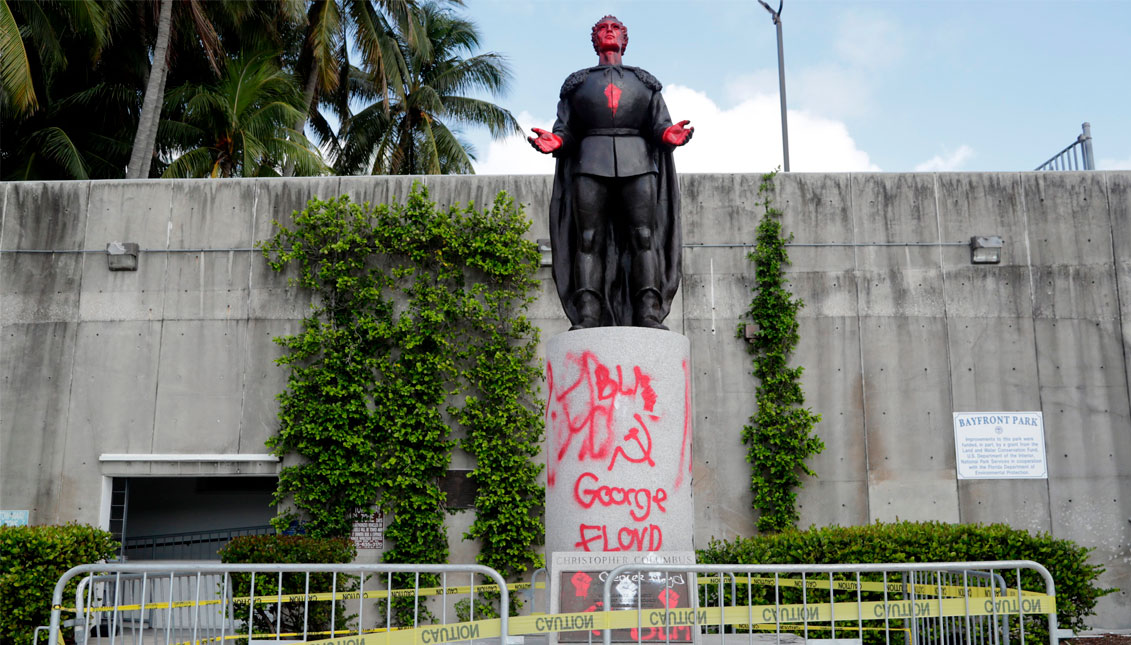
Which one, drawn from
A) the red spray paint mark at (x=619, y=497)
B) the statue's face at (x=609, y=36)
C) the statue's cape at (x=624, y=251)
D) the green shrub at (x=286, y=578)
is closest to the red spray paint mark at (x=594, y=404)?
the red spray paint mark at (x=619, y=497)

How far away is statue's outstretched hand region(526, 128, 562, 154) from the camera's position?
7.09 meters

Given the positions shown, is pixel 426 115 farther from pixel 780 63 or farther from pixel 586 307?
pixel 586 307

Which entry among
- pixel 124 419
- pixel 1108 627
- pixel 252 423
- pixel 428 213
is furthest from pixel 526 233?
pixel 1108 627

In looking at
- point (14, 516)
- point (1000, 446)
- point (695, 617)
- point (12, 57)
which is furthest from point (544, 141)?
point (12, 57)

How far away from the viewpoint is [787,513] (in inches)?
473

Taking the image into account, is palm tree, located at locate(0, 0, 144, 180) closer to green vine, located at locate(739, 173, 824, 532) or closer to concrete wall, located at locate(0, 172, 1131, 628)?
concrete wall, located at locate(0, 172, 1131, 628)

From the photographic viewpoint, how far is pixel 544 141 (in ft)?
23.3

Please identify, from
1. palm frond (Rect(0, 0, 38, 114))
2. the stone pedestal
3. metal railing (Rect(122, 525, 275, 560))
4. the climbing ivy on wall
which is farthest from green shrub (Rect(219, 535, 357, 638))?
palm frond (Rect(0, 0, 38, 114))

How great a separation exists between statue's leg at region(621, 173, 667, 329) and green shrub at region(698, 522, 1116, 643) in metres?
3.65

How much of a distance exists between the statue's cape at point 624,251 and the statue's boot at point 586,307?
0.05 meters

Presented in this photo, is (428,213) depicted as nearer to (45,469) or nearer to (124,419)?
(124,419)

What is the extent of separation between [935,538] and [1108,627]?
3.71 meters

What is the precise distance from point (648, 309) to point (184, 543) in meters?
12.4

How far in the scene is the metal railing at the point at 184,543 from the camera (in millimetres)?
16531
